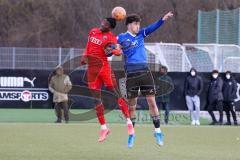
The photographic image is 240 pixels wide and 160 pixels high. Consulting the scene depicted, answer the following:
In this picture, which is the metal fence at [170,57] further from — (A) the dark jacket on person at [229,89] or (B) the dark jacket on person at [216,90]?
(A) the dark jacket on person at [229,89]

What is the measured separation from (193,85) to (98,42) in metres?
12.7

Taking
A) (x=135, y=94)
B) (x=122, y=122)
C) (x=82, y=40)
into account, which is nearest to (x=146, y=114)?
(x=122, y=122)

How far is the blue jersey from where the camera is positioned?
1489cm

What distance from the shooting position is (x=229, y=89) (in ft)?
90.1

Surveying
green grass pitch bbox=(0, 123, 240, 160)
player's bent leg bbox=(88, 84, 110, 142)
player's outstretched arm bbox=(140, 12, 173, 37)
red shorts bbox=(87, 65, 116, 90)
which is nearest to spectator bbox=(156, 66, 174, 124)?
green grass pitch bbox=(0, 123, 240, 160)

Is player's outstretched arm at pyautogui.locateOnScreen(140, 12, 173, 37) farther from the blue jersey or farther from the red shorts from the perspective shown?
the red shorts

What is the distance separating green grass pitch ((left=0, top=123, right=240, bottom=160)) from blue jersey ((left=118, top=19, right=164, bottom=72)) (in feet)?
5.59

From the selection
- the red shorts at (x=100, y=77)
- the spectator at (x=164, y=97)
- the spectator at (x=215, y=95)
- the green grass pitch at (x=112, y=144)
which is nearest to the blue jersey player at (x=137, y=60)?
the red shorts at (x=100, y=77)

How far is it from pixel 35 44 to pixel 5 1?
4.14 meters

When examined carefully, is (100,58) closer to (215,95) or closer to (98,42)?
(98,42)

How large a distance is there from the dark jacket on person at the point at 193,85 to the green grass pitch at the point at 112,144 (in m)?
4.36

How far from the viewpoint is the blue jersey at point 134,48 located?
586 inches

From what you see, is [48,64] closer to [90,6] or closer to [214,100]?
[214,100]

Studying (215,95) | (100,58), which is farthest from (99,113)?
(215,95)
